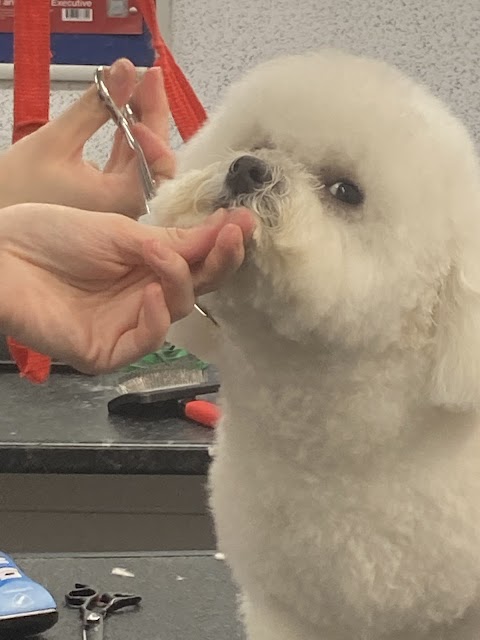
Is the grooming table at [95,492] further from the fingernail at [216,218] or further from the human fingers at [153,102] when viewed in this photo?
the fingernail at [216,218]

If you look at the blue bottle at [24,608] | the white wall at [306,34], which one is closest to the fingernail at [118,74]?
the blue bottle at [24,608]

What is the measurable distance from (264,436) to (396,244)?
18cm

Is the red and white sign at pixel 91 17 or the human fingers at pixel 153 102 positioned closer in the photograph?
the human fingers at pixel 153 102

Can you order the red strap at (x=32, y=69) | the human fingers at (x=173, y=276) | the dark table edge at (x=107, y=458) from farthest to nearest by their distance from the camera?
the dark table edge at (x=107, y=458)
the red strap at (x=32, y=69)
the human fingers at (x=173, y=276)

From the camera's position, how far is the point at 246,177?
2.14 feet

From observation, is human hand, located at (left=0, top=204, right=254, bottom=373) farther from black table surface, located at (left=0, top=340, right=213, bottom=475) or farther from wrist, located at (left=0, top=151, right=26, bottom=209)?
black table surface, located at (left=0, top=340, right=213, bottom=475)

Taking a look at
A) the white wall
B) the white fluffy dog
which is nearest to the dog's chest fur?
the white fluffy dog

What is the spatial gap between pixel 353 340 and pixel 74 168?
0.32m

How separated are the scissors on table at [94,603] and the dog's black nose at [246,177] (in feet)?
1.33

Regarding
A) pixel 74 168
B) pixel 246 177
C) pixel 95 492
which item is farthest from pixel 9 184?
pixel 95 492

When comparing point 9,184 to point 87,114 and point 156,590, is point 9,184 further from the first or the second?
point 156,590

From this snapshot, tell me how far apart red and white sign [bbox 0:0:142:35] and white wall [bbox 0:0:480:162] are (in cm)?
8

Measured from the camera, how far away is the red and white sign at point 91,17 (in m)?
1.61

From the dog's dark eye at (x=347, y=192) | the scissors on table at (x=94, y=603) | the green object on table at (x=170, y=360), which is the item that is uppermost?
the dog's dark eye at (x=347, y=192)
